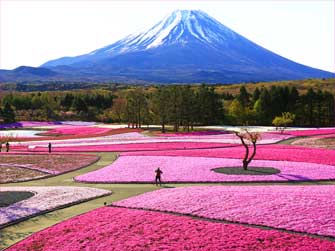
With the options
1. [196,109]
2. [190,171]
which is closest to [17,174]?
[190,171]

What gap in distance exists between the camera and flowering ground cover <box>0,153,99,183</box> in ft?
145

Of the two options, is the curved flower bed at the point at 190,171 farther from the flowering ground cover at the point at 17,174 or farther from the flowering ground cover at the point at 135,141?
the flowering ground cover at the point at 135,141

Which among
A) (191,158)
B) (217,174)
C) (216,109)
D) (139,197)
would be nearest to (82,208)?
(139,197)

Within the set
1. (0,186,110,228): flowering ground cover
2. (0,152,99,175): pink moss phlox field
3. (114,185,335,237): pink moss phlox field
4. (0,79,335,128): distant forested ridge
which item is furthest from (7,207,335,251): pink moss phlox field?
(0,79,335,128): distant forested ridge

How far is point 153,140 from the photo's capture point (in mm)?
79375

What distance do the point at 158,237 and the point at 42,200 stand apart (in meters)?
11.8

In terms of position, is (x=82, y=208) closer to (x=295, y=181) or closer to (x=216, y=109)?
(x=295, y=181)

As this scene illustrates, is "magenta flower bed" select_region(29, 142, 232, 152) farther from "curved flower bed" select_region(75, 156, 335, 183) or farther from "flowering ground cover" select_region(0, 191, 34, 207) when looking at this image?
"flowering ground cover" select_region(0, 191, 34, 207)

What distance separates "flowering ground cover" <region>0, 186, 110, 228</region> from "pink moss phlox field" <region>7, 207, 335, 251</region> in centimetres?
358

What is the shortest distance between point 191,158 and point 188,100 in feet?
162

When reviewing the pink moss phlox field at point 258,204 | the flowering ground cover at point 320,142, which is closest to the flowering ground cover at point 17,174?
the pink moss phlox field at point 258,204

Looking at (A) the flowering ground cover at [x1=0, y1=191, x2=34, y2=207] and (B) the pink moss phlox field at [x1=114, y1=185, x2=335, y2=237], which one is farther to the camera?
(A) the flowering ground cover at [x1=0, y1=191, x2=34, y2=207]

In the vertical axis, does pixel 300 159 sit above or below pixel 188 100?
below

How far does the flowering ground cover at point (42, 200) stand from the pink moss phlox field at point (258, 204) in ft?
11.9
